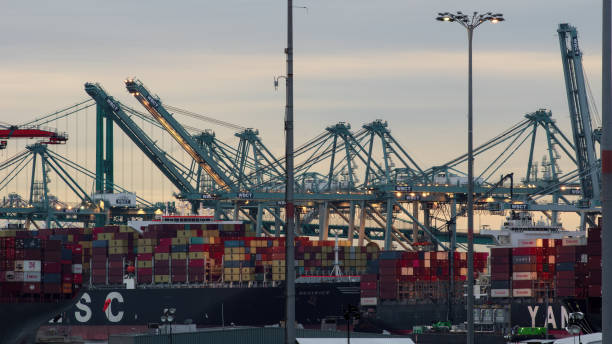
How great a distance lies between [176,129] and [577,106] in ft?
174

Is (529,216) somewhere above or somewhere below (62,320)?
above

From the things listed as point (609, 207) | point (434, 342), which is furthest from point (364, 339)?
point (609, 207)

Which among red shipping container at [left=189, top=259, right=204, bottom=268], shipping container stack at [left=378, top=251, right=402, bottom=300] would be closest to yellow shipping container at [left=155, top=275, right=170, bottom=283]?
red shipping container at [left=189, top=259, right=204, bottom=268]

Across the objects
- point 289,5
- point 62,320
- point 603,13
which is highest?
point 289,5

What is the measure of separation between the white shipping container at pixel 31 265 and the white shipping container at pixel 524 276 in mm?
45816

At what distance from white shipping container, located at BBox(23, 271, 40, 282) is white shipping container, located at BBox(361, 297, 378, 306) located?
40676 millimetres

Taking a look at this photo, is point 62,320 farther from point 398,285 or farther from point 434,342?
point 434,342

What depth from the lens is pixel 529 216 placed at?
12156 centimetres

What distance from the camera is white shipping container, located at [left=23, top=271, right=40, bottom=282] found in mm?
76438

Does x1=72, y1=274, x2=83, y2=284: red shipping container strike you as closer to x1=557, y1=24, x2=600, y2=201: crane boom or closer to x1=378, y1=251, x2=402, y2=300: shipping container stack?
x1=378, y1=251, x2=402, y2=300: shipping container stack

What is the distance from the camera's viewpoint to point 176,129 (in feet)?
482

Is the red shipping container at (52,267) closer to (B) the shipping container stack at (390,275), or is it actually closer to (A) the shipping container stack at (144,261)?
(B) the shipping container stack at (390,275)

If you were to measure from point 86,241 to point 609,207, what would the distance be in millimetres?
115115

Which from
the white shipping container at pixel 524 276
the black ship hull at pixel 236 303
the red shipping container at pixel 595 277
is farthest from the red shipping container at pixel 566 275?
the black ship hull at pixel 236 303
